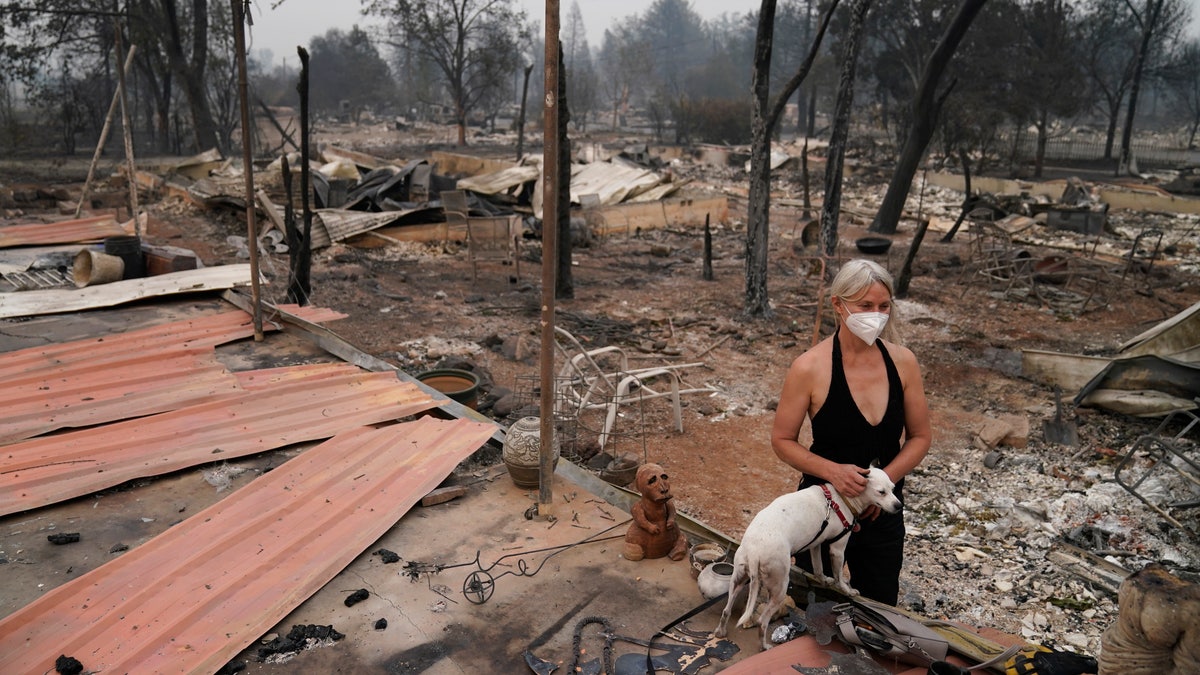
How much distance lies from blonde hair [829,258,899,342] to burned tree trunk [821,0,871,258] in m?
10.5

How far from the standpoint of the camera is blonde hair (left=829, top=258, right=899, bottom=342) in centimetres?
291

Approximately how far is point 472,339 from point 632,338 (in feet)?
6.82

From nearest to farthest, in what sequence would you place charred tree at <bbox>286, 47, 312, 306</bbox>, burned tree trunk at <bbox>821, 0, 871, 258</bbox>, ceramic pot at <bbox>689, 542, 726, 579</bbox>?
ceramic pot at <bbox>689, 542, 726, 579</bbox> → charred tree at <bbox>286, 47, 312, 306</bbox> → burned tree trunk at <bbox>821, 0, 871, 258</bbox>

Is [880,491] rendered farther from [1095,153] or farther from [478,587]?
[1095,153]

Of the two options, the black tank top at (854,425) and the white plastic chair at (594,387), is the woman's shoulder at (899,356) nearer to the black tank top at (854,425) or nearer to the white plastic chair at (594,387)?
the black tank top at (854,425)

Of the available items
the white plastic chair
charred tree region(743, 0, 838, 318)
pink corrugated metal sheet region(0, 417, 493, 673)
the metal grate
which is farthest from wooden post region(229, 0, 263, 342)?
charred tree region(743, 0, 838, 318)

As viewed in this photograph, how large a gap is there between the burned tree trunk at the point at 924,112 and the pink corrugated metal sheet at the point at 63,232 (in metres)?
14.6

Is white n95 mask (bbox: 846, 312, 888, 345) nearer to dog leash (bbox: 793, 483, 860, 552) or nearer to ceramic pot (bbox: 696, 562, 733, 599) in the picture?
dog leash (bbox: 793, 483, 860, 552)

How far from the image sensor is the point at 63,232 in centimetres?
1159

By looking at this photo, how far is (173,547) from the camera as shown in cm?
370

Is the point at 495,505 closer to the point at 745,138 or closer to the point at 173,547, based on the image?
the point at 173,547

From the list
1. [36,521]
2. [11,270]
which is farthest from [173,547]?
[11,270]

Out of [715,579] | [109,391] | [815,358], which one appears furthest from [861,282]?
[109,391]

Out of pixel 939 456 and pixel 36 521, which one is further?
pixel 939 456
